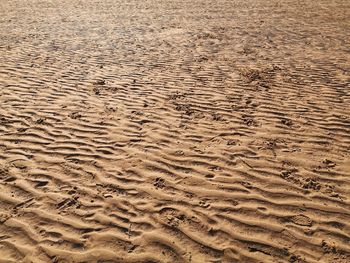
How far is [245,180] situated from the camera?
4.61 meters

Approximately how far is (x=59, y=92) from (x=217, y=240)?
5.27 metres

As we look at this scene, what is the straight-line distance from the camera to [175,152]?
17.2 ft

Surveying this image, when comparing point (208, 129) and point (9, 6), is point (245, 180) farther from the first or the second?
point (9, 6)

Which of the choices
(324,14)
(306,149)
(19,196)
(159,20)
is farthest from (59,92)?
(324,14)

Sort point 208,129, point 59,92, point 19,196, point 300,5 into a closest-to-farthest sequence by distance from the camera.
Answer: point 19,196 → point 208,129 → point 59,92 → point 300,5

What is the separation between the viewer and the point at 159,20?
49.0ft

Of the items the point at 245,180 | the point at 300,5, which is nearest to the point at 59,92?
the point at 245,180

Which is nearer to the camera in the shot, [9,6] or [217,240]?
[217,240]

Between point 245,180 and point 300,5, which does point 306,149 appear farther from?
point 300,5

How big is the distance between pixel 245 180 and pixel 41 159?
3124 mm

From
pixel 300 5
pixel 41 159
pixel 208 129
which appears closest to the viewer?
pixel 41 159

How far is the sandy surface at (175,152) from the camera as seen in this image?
3684 mm

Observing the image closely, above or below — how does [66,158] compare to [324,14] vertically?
above

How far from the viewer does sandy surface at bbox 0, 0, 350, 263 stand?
12.1 feet
